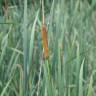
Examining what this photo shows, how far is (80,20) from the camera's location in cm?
185

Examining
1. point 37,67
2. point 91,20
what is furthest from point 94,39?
point 37,67

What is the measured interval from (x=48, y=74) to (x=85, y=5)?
1.43 meters

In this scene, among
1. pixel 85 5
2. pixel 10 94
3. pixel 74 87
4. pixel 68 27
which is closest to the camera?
pixel 74 87

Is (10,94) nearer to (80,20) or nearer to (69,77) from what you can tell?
(69,77)

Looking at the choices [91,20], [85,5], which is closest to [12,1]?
[85,5]

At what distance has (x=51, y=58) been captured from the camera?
48.6 inches

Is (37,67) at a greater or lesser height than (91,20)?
lesser

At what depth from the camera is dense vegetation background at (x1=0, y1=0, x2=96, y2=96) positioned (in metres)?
1.06

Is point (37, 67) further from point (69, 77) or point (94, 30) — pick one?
point (94, 30)

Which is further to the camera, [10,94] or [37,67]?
[37,67]

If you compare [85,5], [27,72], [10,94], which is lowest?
[10,94]

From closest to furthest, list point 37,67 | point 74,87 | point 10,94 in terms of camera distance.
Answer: point 74,87, point 10,94, point 37,67

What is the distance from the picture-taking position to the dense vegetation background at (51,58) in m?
1.06

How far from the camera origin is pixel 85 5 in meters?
2.34
